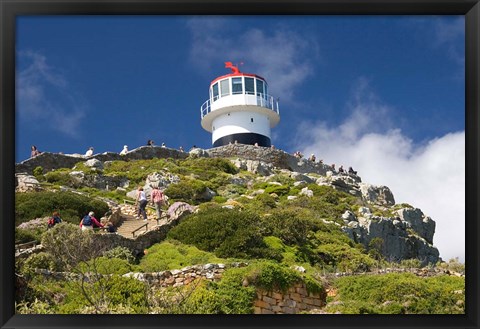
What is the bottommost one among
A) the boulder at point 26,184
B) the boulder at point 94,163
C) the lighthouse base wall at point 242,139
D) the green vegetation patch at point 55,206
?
the green vegetation patch at point 55,206

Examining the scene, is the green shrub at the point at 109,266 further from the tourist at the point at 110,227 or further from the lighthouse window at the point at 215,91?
the lighthouse window at the point at 215,91

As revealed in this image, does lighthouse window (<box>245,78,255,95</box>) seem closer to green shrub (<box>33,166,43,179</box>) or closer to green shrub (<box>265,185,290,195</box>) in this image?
green shrub (<box>265,185,290,195</box>)

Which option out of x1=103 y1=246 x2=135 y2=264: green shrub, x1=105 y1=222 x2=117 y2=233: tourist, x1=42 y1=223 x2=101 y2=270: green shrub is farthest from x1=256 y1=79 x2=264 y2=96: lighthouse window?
x1=42 y1=223 x2=101 y2=270: green shrub

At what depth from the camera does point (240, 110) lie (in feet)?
136

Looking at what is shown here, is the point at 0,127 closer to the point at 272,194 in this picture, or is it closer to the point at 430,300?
the point at 430,300

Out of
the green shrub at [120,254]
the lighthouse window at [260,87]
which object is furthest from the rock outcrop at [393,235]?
the lighthouse window at [260,87]

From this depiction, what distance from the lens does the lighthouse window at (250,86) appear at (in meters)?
41.8

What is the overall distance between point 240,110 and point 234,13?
34.0 metres

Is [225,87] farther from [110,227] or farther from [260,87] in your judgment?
[110,227]

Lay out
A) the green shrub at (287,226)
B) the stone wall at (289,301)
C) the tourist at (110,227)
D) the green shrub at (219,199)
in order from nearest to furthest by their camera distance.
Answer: the stone wall at (289,301)
the tourist at (110,227)
the green shrub at (287,226)
the green shrub at (219,199)

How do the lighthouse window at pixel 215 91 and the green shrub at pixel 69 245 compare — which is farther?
the lighthouse window at pixel 215 91

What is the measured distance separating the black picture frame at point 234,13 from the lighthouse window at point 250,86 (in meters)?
34.4

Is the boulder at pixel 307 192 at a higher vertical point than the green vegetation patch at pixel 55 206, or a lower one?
higher

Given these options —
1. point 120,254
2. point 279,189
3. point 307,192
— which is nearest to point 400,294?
point 120,254
